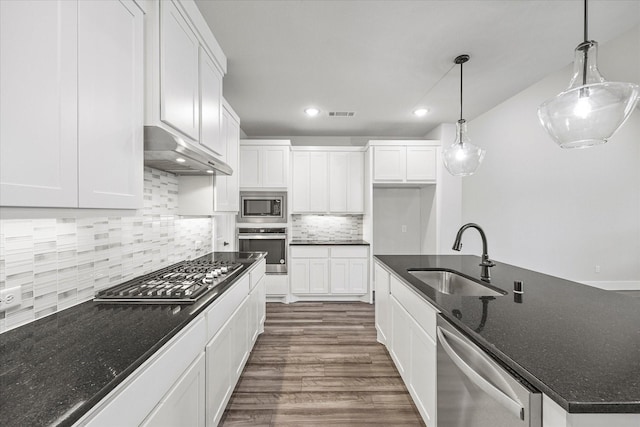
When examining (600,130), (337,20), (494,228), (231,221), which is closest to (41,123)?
(337,20)

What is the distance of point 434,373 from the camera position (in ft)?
4.98

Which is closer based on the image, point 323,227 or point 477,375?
point 477,375

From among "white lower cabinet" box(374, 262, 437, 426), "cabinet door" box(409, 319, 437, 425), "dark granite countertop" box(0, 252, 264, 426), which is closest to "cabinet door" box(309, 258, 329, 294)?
"white lower cabinet" box(374, 262, 437, 426)

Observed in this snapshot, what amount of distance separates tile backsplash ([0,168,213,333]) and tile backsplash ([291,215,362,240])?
260 centimetres

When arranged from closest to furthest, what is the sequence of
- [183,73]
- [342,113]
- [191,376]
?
[191,376] < [183,73] < [342,113]

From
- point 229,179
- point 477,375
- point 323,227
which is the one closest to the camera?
point 477,375

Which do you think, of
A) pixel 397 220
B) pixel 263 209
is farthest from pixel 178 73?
pixel 397 220

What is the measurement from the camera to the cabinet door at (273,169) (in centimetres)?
434

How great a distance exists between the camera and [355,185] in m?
4.57

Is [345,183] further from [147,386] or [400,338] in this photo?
[147,386]

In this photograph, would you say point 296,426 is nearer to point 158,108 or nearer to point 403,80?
point 158,108

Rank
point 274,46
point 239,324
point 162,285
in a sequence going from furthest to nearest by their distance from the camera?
1. point 274,46
2. point 239,324
3. point 162,285

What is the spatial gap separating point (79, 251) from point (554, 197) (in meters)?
6.77

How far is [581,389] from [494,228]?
5524 millimetres
